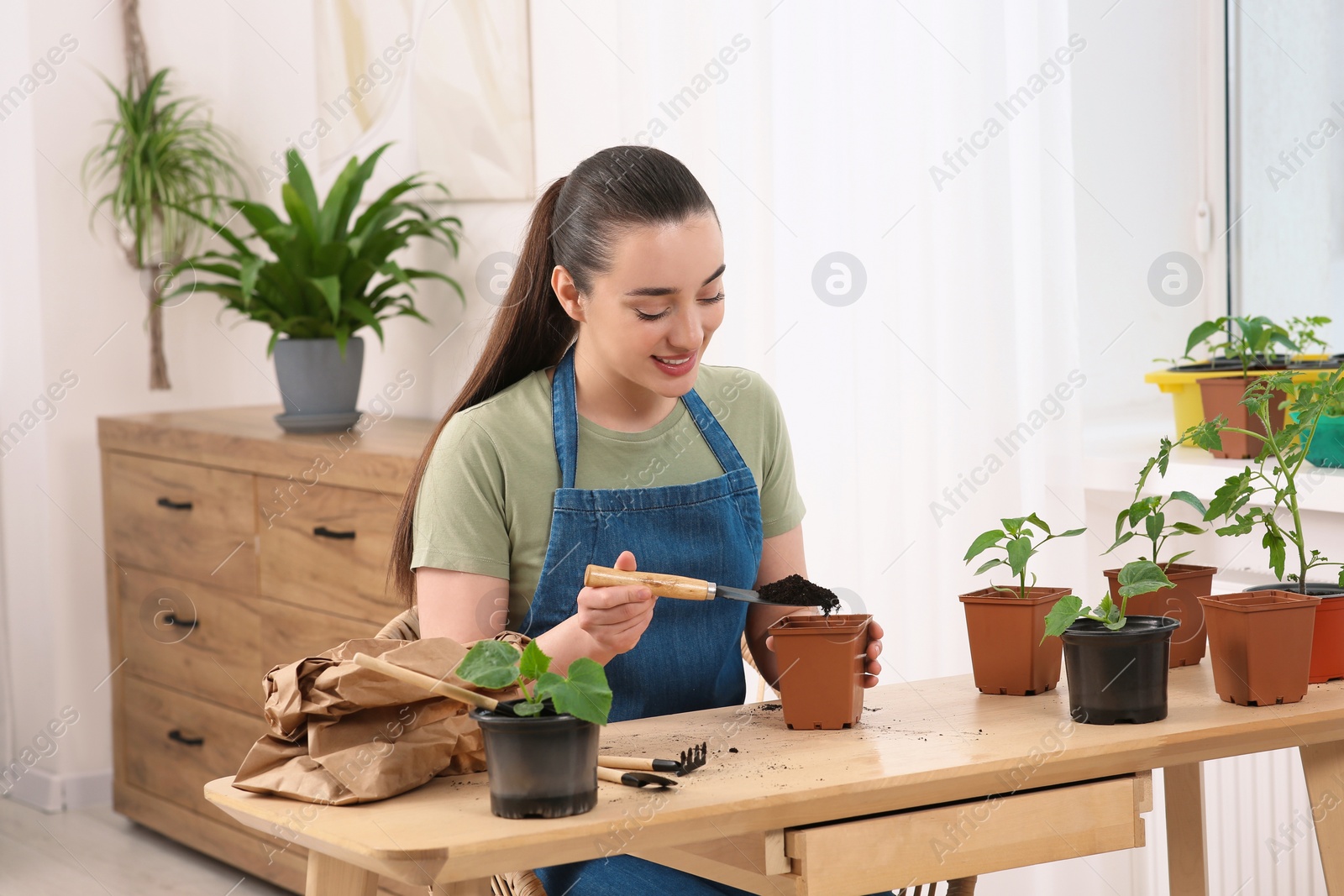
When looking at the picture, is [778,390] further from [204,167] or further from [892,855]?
[204,167]

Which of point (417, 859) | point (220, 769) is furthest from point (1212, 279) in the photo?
point (220, 769)

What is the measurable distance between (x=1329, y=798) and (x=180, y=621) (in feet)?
10.1

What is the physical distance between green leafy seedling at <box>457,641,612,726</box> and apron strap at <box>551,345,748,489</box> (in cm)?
55

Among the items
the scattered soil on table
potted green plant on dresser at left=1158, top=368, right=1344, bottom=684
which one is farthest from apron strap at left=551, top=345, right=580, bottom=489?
potted green plant on dresser at left=1158, top=368, right=1344, bottom=684

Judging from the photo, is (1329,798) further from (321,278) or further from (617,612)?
(321,278)

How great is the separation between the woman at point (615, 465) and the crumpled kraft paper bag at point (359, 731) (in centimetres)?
22

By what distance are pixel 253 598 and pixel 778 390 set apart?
159 centimetres

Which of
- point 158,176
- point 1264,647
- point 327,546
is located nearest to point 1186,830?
point 1264,647

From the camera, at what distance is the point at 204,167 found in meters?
4.37

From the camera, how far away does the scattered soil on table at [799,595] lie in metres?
1.63

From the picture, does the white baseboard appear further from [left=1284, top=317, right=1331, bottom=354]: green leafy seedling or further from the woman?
[left=1284, top=317, right=1331, bottom=354]: green leafy seedling

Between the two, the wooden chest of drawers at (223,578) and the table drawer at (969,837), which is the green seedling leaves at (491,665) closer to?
the table drawer at (969,837)

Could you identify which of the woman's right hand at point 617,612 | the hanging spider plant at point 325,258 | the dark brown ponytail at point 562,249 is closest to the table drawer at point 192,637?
the hanging spider plant at point 325,258

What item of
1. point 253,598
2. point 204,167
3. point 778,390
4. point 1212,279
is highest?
point 204,167
